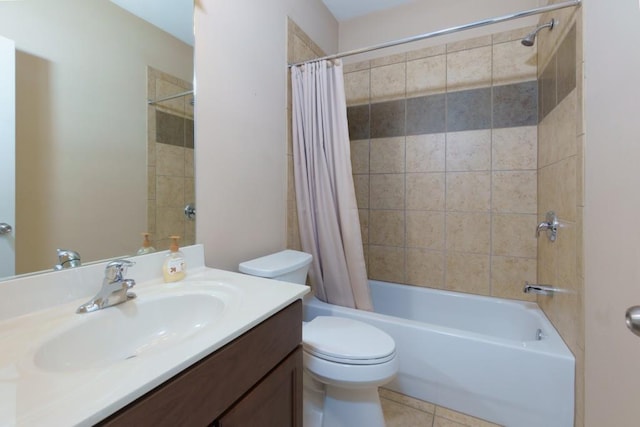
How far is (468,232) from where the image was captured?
2.03m

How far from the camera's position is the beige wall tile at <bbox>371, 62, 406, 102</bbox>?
7.16 feet

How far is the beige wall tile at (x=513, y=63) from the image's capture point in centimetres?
184

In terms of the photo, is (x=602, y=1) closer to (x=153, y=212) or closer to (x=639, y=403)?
(x=639, y=403)

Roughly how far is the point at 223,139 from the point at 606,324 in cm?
150

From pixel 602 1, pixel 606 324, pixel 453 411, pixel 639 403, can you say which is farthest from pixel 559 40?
pixel 453 411

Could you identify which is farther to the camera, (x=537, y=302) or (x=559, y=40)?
(x=537, y=302)

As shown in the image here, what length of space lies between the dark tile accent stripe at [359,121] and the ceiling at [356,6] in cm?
74

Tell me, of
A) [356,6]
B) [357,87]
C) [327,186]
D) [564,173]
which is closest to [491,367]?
[564,173]

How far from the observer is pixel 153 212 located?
3.44 ft

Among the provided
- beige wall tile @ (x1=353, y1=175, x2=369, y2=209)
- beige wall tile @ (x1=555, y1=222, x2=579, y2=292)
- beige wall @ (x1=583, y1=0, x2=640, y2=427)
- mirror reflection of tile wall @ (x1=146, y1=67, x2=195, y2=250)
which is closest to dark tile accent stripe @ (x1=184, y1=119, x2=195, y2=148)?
mirror reflection of tile wall @ (x1=146, y1=67, x2=195, y2=250)

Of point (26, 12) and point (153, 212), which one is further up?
point (26, 12)

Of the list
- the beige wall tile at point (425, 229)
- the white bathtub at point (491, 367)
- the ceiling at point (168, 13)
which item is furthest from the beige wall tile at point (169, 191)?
the beige wall tile at point (425, 229)

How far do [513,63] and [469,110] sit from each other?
374 millimetres

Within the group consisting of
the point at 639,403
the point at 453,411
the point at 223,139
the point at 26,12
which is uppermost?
the point at 26,12
